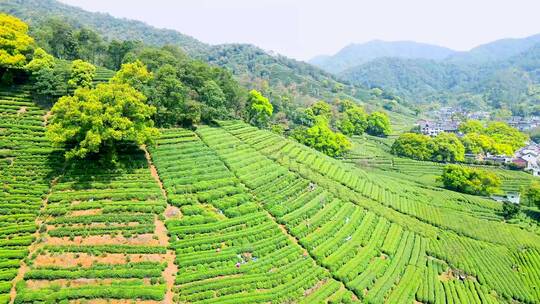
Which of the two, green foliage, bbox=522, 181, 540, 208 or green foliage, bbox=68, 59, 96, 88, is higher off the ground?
green foliage, bbox=68, 59, 96, 88

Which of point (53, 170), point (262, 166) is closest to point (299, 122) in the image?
point (262, 166)

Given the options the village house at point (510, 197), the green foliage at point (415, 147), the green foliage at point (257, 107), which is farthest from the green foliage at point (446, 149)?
the green foliage at point (257, 107)

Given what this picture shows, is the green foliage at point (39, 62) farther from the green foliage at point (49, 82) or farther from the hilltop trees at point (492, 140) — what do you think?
the hilltop trees at point (492, 140)

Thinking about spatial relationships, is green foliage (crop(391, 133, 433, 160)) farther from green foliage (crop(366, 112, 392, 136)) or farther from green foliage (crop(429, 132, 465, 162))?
green foliage (crop(366, 112, 392, 136))

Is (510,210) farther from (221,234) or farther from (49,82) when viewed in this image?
(49,82)

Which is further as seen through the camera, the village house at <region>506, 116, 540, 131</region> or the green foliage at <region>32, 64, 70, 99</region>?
the village house at <region>506, 116, 540, 131</region>

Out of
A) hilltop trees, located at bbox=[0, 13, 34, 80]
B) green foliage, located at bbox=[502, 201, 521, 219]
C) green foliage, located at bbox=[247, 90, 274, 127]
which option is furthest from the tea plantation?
green foliage, located at bbox=[247, 90, 274, 127]

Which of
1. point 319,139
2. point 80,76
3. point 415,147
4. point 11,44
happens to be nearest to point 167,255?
point 80,76
